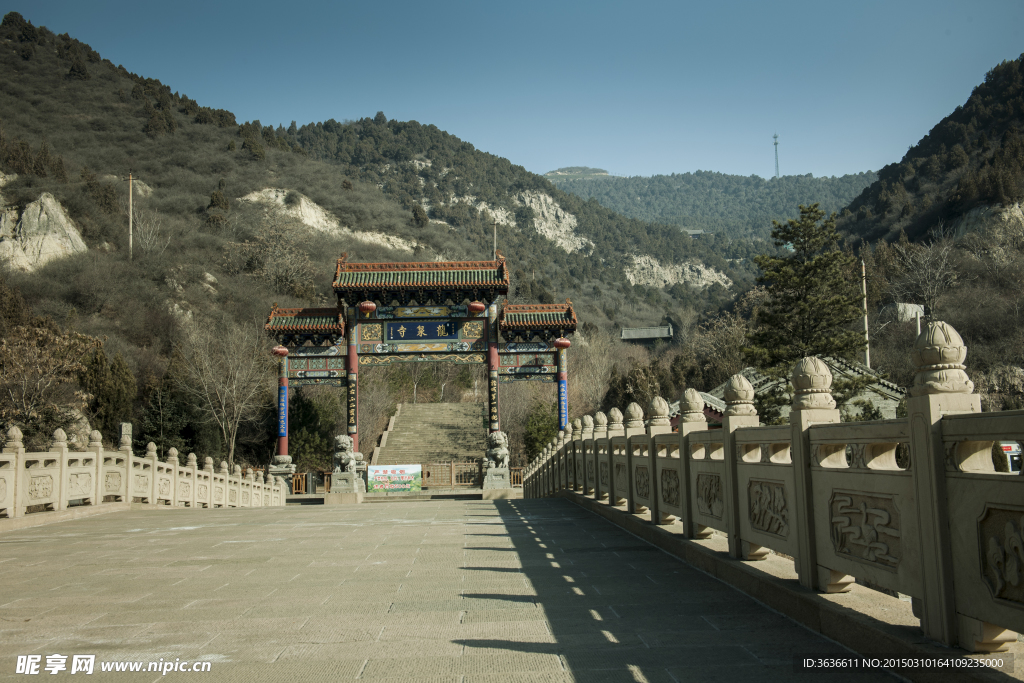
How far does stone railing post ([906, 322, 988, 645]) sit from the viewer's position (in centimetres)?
297

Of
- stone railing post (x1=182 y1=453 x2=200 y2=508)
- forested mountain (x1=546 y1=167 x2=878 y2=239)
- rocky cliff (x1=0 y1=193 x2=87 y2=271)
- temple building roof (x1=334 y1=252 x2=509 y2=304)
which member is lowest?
stone railing post (x1=182 y1=453 x2=200 y2=508)

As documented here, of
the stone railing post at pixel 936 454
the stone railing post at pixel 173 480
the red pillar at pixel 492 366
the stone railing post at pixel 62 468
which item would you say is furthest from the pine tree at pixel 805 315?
the stone railing post at pixel 936 454

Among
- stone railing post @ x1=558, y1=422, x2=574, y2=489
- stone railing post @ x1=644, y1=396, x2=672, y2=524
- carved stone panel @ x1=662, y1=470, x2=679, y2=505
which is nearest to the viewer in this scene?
carved stone panel @ x1=662, y1=470, x2=679, y2=505

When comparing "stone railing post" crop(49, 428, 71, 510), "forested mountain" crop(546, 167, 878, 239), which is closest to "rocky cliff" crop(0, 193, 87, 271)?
"stone railing post" crop(49, 428, 71, 510)

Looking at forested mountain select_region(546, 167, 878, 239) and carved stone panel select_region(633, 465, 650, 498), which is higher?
forested mountain select_region(546, 167, 878, 239)

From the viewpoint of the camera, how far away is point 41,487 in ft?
36.2

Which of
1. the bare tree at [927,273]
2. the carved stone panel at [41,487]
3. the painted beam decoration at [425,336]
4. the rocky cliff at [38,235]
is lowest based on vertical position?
the carved stone panel at [41,487]

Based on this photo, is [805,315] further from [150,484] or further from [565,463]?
[150,484]

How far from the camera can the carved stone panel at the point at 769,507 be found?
454 cm

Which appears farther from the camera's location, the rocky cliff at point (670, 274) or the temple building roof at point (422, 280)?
the rocky cliff at point (670, 274)

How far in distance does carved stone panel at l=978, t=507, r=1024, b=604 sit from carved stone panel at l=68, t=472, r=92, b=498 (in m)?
12.7

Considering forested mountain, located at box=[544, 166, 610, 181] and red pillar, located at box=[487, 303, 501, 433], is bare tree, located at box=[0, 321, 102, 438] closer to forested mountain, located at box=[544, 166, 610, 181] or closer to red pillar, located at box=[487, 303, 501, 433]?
red pillar, located at box=[487, 303, 501, 433]

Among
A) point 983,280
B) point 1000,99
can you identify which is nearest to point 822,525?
point 983,280

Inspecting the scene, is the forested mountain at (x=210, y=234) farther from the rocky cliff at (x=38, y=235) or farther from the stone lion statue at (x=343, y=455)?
the stone lion statue at (x=343, y=455)
